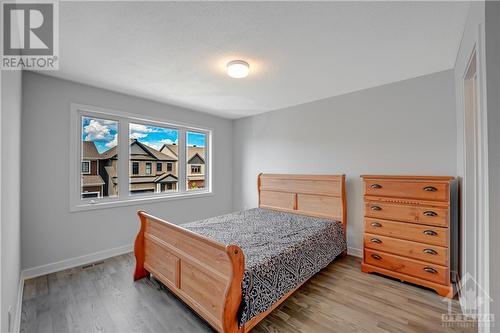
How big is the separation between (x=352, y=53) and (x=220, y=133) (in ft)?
10.4

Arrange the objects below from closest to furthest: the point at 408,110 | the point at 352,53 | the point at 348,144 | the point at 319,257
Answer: the point at 352,53, the point at 319,257, the point at 408,110, the point at 348,144

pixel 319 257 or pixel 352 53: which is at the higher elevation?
pixel 352 53

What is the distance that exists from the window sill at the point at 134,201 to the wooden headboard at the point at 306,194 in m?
1.31

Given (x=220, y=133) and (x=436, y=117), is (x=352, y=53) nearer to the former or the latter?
(x=436, y=117)

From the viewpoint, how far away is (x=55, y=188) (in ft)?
8.90

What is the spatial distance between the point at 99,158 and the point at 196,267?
240 cm

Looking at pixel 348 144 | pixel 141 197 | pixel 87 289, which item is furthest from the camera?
pixel 141 197

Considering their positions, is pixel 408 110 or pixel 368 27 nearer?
pixel 368 27

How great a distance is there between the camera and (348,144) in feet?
10.8

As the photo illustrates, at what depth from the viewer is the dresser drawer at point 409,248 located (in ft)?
7.20

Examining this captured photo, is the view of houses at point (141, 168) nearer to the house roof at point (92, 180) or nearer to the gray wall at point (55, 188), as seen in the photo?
the house roof at point (92, 180)

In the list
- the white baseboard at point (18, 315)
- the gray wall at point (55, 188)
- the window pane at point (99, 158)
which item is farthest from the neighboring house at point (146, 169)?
the white baseboard at point (18, 315)

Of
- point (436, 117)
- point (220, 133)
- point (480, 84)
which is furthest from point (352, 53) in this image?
point (220, 133)

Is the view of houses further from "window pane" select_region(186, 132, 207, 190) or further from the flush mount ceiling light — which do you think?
the flush mount ceiling light
